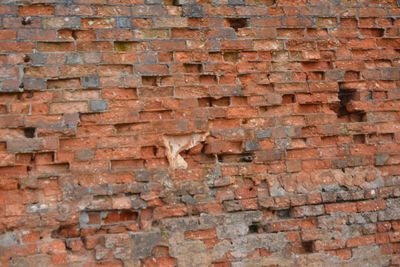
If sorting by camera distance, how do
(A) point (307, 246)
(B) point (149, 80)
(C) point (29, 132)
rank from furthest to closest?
A: 1. (A) point (307, 246)
2. (B) point (149, 80)
3. (C) point (29, 132)

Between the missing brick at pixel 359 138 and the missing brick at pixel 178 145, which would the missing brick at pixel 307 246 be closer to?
the missing brick at pixel 359 138

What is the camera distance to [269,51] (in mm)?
3801

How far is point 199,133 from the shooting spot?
11.9 ft

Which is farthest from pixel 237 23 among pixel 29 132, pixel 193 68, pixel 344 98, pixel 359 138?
pixel 29 132

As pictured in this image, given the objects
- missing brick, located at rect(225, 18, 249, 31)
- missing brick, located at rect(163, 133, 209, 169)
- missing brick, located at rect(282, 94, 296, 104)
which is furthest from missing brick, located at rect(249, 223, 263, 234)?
missing brick, located at rect(225, 18, 249, 31)

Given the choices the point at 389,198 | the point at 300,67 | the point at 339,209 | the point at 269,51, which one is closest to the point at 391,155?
the point at 389,198

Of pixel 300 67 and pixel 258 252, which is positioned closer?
pixel 258 252

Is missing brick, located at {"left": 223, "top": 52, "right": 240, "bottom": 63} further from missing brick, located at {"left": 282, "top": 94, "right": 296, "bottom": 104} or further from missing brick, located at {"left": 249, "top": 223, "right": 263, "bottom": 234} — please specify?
Answer: missing brick, located at {"left": 249, "top": 223, "right": 263, "bottom": 234}

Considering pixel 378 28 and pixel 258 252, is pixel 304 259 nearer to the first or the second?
pixel 258 252

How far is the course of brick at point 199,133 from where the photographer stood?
340 cm

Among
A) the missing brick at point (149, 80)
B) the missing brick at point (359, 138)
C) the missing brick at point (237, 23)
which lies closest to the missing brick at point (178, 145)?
the missing brick at point (149, 80)

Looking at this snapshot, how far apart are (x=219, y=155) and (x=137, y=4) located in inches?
47.5

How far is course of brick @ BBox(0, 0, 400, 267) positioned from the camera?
3396mm

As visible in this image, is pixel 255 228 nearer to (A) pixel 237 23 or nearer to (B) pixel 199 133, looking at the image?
(B) pixel 199 133
